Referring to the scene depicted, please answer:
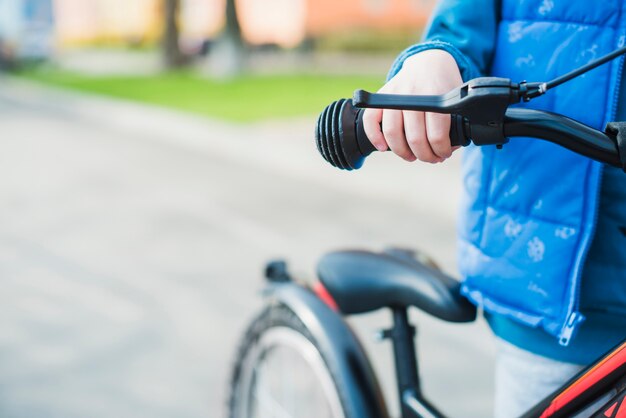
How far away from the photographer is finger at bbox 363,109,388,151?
1.10 m

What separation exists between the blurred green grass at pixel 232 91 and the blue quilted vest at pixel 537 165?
10081mm

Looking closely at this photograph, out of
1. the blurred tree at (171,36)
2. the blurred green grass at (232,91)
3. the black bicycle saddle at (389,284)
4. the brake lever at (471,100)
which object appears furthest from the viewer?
the blurred tree at (171,36)

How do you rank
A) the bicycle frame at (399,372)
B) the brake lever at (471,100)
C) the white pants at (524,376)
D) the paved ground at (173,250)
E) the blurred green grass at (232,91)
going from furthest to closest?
the blurred green grass at (232,91), the paved ground at (173,250), the white pants at (524,376), the bicycle frame at (399,372), the brake lever at (471,100)

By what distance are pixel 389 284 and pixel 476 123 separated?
2.20 feet

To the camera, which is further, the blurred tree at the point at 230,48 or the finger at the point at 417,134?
the blurred tree at the point at 230,48

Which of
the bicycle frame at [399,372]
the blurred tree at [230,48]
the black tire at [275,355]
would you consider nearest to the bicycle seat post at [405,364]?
the bicycle frame at [399,372]

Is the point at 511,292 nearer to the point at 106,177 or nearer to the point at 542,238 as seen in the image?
the point at 542,238

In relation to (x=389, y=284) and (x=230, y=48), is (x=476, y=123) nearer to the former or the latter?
(x=389, y=284)

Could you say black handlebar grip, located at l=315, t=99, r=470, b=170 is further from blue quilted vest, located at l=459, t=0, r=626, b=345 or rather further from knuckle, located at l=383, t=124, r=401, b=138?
blue quilted vest, located at l=459, t=0, r=626, b=345

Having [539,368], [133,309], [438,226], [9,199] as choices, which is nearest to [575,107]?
[539,368]

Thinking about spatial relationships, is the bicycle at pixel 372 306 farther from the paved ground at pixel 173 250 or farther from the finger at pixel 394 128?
→ the paved ground at pixel 173 250

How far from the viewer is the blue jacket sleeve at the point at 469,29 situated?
4.36 feet

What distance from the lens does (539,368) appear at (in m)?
1.44

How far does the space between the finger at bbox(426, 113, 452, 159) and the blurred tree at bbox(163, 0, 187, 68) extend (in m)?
21.1
